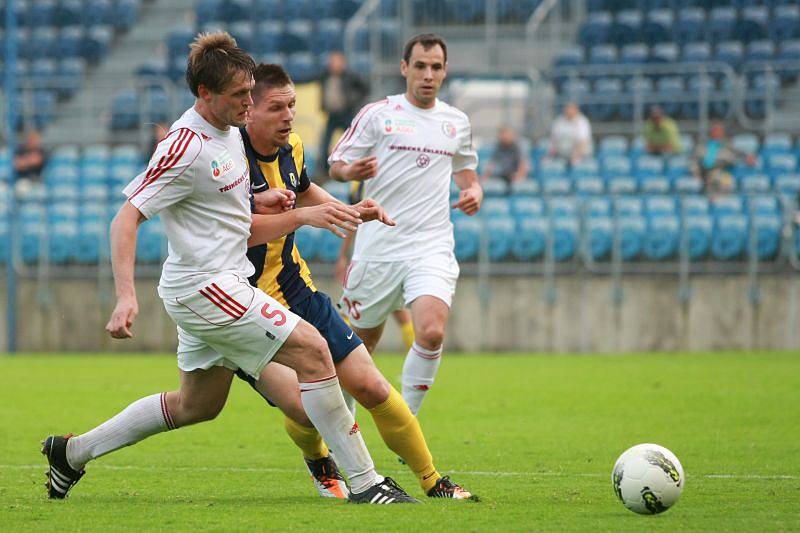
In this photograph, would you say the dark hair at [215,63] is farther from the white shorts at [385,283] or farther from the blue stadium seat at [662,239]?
the blue stadium seat at [662,239]

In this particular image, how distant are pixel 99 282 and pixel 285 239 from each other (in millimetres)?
12327

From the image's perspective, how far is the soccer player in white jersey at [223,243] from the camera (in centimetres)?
591

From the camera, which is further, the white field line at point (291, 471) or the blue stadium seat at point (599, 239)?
the blue stadium seat at point (599, 239)

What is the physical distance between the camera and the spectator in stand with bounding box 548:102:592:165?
1917 cm

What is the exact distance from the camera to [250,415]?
11.1 metres

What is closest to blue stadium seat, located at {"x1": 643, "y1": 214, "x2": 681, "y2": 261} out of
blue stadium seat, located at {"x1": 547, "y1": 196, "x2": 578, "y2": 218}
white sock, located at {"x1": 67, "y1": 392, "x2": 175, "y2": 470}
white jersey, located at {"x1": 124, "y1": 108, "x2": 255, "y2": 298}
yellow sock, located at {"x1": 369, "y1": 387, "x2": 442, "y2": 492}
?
blue stadium seat, located at {"x1": 547, "y1": 196, "x2": 578, "y2": 218}

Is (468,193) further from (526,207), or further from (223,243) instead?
(526,207)

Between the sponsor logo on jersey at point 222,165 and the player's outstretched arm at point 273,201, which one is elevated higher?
the sponsor logo on jersey at point 222,165

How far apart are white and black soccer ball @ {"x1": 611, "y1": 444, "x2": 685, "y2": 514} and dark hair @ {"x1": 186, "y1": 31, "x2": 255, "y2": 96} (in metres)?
2.47

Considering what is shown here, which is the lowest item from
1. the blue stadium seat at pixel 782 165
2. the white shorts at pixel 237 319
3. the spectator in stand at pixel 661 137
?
the blue stadium seat at pixel 782 165

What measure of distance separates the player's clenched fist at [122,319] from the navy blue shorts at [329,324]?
1.20 metres

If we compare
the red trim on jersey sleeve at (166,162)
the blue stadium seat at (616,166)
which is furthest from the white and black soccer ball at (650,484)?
the blue stadium seat at (616,166)

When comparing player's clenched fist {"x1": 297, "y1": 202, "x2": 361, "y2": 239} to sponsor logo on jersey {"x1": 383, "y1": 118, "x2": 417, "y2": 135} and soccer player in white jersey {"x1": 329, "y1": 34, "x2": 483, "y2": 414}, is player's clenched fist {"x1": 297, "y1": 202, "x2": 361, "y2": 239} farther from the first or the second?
sponsor logo on jersey {"x1": 383, "y1": 118, "x2": 417, "y2": 135}

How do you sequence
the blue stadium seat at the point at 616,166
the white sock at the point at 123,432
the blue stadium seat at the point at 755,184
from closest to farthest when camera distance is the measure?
the white sock at the point at 123,432 → the blue stadium seat at the point at 755,184 → the blue stadium seat at the point at 616,166
